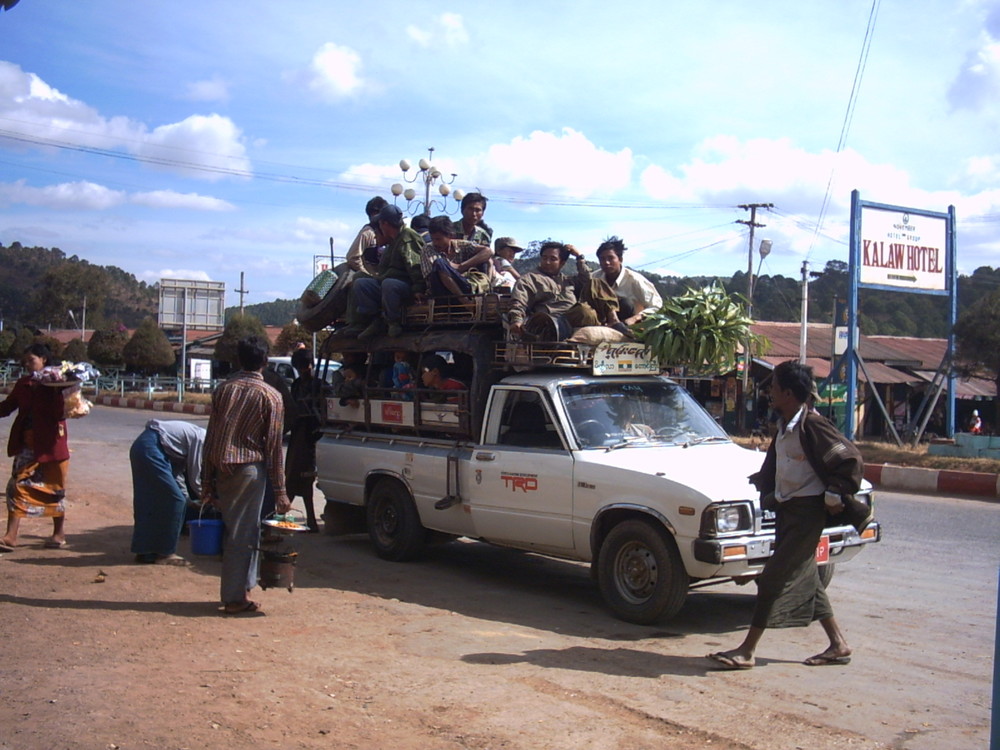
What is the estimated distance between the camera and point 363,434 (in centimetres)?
909

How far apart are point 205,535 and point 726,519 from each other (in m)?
3.60

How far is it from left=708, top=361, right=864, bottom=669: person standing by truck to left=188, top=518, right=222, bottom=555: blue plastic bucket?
353 centimetres

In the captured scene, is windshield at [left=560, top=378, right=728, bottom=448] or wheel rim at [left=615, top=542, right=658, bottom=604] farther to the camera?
windshield at [left=560, top=378, right=728, bottom=448]

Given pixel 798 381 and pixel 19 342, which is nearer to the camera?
pixel 798 381

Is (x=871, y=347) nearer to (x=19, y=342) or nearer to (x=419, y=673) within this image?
(x=419, y=673)

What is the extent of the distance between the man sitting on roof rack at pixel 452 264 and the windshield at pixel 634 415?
1.46m

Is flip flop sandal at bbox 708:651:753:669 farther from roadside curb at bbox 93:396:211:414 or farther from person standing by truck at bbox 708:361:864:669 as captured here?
roadside curb at bbox 93:396:211:414

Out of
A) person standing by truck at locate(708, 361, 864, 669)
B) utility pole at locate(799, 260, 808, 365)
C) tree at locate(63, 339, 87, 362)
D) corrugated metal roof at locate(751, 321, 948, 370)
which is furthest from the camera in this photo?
tree at locate(63, 339, 87, 362)

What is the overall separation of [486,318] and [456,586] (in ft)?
7.22

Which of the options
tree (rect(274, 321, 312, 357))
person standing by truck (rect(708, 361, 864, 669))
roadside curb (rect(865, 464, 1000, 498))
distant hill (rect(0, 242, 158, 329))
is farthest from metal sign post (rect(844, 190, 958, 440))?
distant hill (rect(0, 242, 158, 329))

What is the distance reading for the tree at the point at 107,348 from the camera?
4834 cm

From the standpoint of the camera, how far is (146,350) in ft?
153

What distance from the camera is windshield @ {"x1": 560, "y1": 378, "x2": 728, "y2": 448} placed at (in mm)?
7078

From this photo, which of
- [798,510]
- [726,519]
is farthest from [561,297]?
[798,510]
